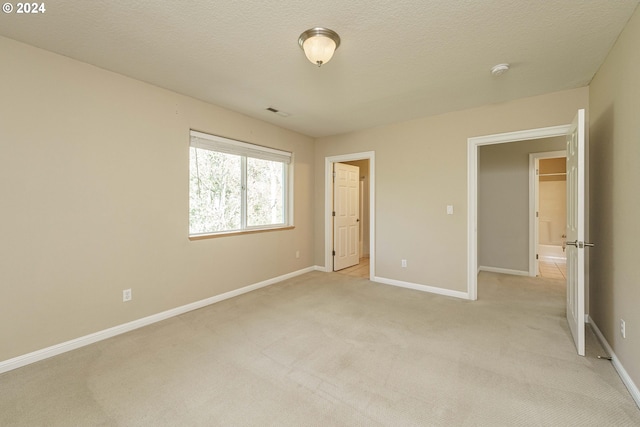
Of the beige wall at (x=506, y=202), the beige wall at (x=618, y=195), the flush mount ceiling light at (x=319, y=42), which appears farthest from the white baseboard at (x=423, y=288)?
the flush mount ceiling light at (x=319, y=42)

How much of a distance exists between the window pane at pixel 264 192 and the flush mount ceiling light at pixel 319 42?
2.29 metres

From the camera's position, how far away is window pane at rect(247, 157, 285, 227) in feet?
13.6

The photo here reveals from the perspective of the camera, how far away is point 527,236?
4.78m

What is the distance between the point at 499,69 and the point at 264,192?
3.25 m

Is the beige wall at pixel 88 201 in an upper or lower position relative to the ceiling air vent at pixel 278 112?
lower

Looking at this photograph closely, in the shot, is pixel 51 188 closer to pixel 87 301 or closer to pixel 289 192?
pixel 87 301

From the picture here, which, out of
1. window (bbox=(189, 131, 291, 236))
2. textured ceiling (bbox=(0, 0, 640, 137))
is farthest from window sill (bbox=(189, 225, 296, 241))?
textured ceiling (bbox=(0, 0, 640, 137))

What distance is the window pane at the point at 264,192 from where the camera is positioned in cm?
414

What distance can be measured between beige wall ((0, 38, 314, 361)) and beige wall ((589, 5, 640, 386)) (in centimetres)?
377

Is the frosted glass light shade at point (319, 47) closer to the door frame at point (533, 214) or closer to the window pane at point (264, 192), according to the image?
the window pane at point (264, 192)

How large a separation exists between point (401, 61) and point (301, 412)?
2723 millimetres

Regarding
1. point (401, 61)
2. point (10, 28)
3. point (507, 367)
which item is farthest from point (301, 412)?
point (10, 28)

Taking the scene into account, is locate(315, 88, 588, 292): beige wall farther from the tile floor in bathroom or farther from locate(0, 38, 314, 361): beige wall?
locate(0, 38, 314, 361): beige wall

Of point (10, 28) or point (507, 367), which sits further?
point (507, 367)
